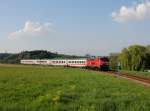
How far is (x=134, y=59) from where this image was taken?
274 ft

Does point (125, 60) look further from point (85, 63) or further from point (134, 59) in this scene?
point (85, 63)

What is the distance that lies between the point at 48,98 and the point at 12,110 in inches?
126

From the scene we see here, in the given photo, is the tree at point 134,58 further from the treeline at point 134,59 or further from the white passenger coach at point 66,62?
the white passenger coach at point 66,62

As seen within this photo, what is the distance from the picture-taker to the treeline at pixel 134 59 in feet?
272

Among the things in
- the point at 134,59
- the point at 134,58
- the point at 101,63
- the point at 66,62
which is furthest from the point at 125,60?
the point at 101,63

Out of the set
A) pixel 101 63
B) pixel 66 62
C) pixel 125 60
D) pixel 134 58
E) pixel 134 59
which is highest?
pixel 134 58

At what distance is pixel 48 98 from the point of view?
Answer: 16.6 metres

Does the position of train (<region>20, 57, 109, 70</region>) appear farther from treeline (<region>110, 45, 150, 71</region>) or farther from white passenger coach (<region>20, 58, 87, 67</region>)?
treeline (<region>110, 45, 150, 71</region>)

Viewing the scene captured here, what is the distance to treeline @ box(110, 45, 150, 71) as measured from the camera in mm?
82781

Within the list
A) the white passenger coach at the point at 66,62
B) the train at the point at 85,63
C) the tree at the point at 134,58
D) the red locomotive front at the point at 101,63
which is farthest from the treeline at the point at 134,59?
the red locomotive front at the point at 101,63

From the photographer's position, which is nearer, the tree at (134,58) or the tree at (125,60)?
the tree at (134,58)

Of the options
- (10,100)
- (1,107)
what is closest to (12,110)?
(1,107)

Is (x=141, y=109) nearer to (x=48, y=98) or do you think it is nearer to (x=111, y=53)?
(x=48, y=98)

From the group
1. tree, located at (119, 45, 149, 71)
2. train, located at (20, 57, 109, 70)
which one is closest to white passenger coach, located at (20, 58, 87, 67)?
train, located at (20, 57, 109, 70)
